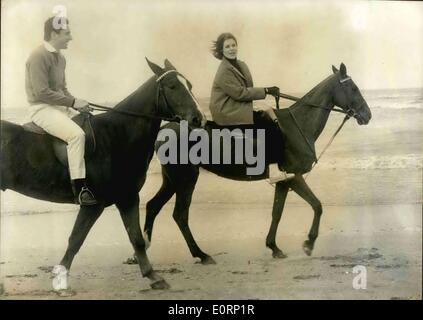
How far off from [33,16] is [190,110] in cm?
208

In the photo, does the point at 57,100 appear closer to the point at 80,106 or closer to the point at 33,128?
the point at 80,106

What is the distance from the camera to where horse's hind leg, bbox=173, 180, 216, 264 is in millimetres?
7043

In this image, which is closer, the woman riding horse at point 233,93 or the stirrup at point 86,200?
the stirrup at point 86,200

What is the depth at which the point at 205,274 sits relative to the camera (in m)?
6.86

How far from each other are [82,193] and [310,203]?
7.44 ft

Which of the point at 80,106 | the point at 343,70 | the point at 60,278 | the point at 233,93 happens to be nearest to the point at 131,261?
the point at 60,278

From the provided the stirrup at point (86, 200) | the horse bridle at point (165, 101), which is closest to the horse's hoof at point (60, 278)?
the stirrup at point (86, 200)

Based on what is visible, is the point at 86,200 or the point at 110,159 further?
the point at 110,159

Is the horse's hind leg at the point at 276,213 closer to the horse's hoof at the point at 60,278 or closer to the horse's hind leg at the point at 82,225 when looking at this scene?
the horse's hind leg at the point at 82,225

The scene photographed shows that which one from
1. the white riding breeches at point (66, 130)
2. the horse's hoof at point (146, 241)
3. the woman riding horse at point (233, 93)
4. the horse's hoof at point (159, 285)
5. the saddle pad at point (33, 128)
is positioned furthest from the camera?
the woman riding horse at point (233, 93)

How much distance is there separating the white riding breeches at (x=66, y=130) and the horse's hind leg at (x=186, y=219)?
120 centimetres

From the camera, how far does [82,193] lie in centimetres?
628

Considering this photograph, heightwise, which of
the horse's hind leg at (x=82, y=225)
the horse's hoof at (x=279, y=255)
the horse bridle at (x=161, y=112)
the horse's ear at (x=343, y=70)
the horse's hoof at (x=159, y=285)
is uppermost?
the horse's ear at (x=343, y=70)

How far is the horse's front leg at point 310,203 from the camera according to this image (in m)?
7.01
